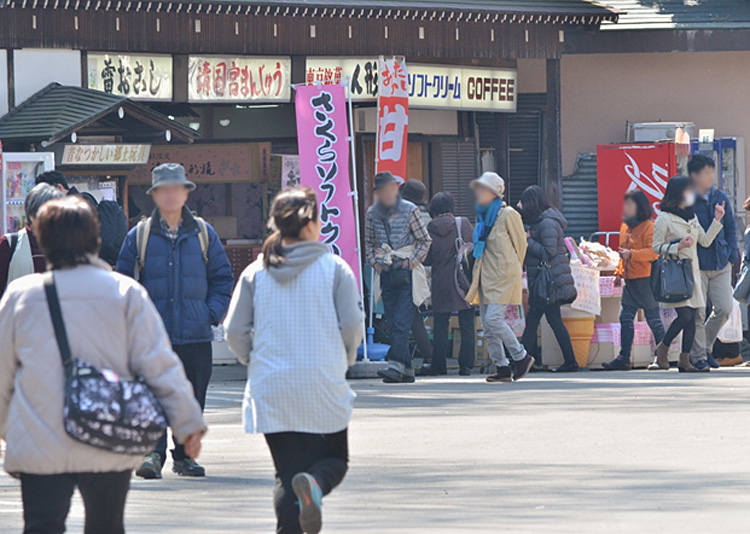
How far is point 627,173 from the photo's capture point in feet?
63.1

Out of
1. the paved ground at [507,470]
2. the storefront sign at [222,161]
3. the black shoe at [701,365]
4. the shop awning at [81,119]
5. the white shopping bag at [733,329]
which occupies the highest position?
the shop awning at [81,119]

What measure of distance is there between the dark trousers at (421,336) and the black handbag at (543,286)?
47.7 inches

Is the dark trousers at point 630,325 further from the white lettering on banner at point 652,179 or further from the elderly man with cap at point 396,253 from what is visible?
the white lettering on banner at point 652,179

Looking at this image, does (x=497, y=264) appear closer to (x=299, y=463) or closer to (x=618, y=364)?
(x=618, y=364)

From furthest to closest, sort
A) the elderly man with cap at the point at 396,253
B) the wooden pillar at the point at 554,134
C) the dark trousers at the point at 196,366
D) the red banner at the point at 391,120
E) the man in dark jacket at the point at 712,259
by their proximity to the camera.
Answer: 1. the wooden pillar at the point at 554,134
2. the red banner at the point at 391,120
3. the man in dark jacket at the point at 712,259
4. the elderly man with cap at the point at 396,253
5. the dark trousers at the point at 196,366

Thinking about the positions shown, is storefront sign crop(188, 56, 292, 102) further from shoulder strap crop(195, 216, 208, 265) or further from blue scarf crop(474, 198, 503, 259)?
shoulder strap crop(195, 216, 208, 265)

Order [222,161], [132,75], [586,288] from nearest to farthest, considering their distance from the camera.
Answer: [586,288] → [132,75] → [222,161]

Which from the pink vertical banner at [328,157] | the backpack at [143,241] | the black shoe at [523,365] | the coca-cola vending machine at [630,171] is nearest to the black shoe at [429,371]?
the pink vertical banner at [328,157]

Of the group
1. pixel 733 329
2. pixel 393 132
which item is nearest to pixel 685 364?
pixel 733 329

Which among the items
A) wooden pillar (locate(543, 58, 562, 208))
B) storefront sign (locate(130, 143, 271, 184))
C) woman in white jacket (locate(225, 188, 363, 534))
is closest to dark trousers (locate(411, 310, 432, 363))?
storefront sign (locate(130, 143, 271, 184))

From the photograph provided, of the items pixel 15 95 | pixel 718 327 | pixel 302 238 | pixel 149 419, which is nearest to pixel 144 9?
pixel 15 95

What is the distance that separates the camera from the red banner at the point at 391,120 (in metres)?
15.6

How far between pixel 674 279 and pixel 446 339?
236cm

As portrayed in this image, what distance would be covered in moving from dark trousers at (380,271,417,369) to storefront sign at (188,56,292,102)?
159 inches
